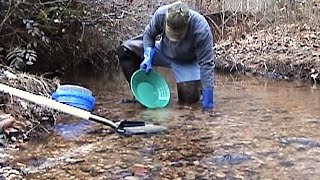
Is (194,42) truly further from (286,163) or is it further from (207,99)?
(286,163)

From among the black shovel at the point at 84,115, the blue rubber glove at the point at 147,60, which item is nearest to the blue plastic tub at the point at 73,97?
the black shovel at the point at 84,115

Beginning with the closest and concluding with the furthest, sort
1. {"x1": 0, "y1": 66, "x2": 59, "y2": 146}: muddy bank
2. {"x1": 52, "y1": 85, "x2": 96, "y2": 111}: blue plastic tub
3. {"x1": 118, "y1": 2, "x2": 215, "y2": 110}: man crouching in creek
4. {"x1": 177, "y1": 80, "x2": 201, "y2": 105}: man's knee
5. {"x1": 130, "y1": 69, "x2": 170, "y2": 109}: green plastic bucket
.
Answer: {"x1": 0, "y1": 66, "x2": 59, "y2": 146}: muddy bank → {"x1": 52, "y1": 85, "x2": 96, "y2": 111}: blue plastic tub → {"x1": 118, "y1": 2, "x2": 215, "y2": 110}: man crouching in creek → {"x1": 130, "y1": 69, "x2": 170, "y2": 109}: green plastic bucket → {"x1": 177, "y1": 80, "x2": 201, "y2": 105}: man's knee

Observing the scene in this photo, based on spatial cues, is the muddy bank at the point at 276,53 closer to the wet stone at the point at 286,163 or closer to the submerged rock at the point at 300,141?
the submerged rock at the point at 300,141

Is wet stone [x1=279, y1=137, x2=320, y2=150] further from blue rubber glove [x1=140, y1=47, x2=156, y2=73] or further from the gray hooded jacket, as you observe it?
blue rubber glove [x1=140, y1=47, x2=156, y2=73]


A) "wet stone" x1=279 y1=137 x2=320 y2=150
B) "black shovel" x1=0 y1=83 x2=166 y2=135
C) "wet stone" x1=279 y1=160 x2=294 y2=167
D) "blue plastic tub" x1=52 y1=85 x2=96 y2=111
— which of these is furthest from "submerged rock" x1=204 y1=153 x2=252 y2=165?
"blue plastic tub" x1=52 y1=85 x2=96 y2=111

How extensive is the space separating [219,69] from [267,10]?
7.18 ft

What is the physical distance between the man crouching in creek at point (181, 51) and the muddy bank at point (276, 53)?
106 inches

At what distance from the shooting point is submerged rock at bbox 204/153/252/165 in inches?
140

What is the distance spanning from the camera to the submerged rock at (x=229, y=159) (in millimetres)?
3559

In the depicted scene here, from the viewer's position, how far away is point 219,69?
975 centimetres

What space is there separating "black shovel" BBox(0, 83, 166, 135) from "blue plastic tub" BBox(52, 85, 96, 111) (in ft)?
1.44

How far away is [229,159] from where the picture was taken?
11.9 feet

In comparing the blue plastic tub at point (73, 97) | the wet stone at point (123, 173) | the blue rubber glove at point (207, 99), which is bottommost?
the wet stone at point (123, 173)

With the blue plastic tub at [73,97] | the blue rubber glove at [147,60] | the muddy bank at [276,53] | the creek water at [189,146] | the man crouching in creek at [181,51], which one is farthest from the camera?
the muddy bank at [276,53]
